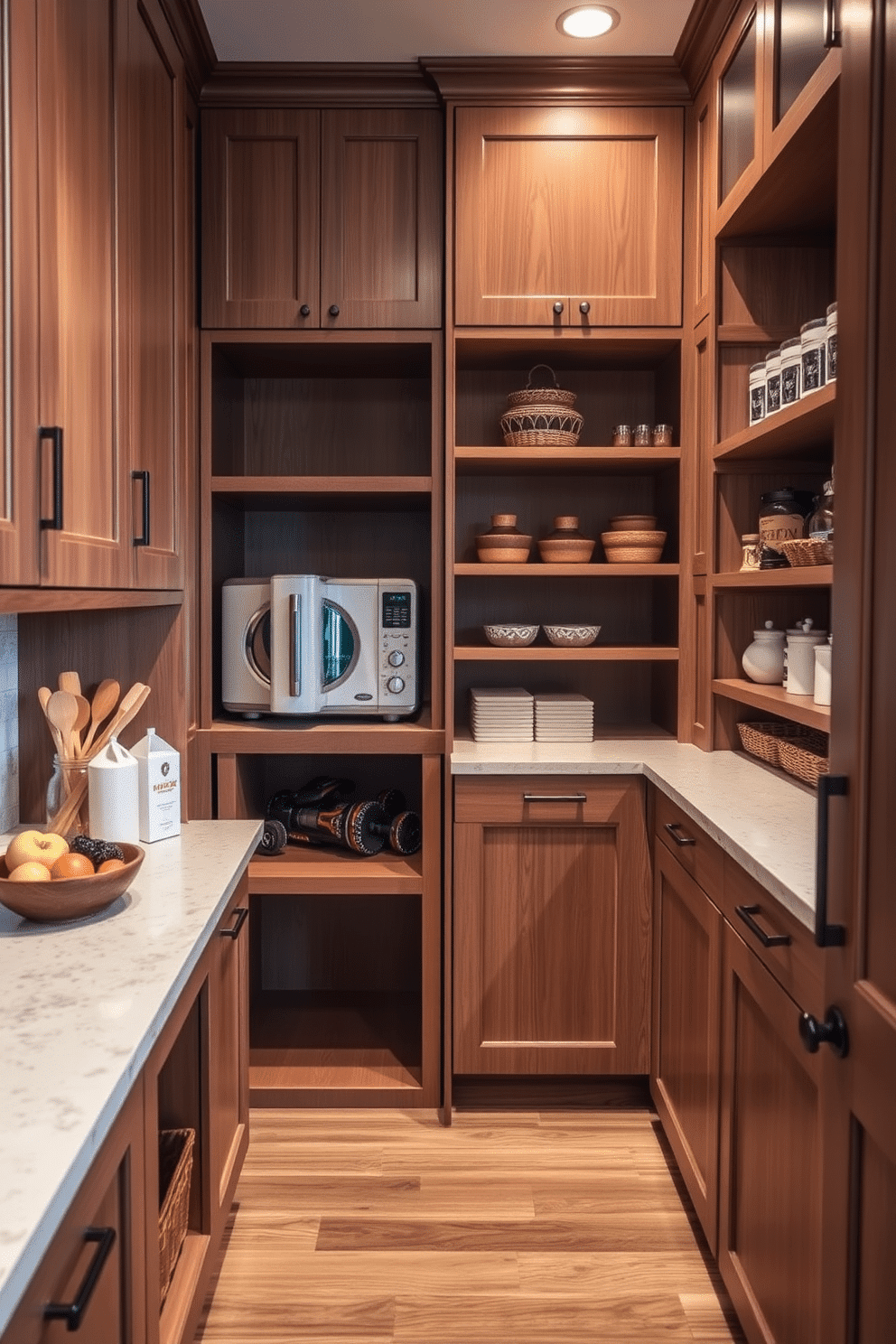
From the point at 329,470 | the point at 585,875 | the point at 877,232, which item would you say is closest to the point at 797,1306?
the point at 585,875

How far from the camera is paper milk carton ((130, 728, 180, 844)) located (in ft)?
6.34

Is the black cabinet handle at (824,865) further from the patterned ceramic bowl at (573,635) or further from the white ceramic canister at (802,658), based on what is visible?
the patterned ceramic bowl at (573,635)

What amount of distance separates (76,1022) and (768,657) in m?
1.65

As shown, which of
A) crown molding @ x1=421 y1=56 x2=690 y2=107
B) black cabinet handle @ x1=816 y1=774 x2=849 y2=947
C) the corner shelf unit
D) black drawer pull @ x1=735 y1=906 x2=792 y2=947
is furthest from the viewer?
the corner shelf unit

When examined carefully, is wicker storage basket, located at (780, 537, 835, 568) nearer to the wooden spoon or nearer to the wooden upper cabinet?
the wooden upper cabinet

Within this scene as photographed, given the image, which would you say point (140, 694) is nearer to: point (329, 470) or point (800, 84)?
point (329, 470)

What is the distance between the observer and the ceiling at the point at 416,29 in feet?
7.34

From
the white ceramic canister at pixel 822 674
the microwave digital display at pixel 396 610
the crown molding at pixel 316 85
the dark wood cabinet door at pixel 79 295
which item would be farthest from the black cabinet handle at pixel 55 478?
the crown molding at pixel 316 85

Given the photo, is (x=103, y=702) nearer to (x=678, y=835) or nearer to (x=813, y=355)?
(x=678, y=835)

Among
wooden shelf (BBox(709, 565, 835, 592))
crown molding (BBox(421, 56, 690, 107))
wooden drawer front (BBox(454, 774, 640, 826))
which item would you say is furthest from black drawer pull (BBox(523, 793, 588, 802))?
crown molding (BBox(421, 56, 690, 107))

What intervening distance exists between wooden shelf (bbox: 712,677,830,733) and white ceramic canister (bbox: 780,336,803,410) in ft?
1.89

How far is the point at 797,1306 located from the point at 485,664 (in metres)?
1.90

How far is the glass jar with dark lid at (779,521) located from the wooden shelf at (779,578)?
4 centimetres

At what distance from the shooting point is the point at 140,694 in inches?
79.3
